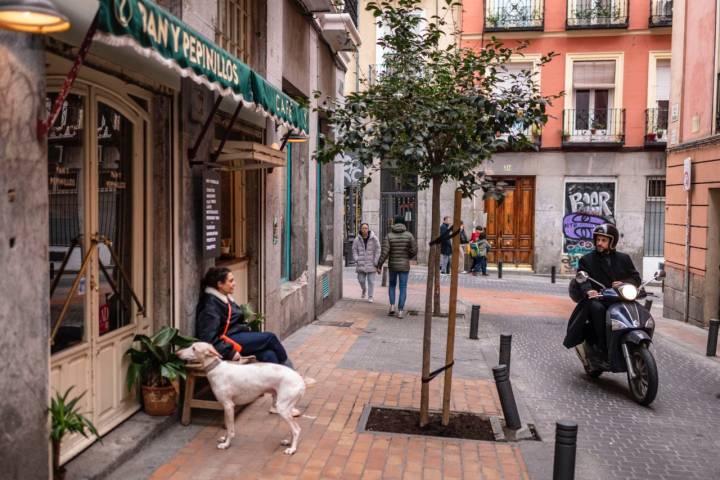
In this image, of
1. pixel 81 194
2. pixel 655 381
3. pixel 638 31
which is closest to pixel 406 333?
pixel 655 381

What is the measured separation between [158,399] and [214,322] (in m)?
0.81

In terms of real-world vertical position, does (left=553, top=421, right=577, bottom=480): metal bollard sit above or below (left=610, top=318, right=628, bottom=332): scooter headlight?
below

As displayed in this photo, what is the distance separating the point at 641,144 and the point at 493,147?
775 inches

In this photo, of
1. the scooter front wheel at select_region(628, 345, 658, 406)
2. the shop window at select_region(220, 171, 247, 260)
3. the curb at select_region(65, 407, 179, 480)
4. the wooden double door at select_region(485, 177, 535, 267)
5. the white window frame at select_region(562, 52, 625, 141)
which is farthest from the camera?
the wooden double door at select_region(485, 177, 535, 267)

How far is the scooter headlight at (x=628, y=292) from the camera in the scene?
24.7 feet

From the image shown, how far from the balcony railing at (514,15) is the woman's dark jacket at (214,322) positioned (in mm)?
20356

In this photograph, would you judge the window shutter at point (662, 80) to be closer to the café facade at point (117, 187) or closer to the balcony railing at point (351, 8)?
the balcony railing at point (351, 8)

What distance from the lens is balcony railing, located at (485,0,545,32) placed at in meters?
23.8

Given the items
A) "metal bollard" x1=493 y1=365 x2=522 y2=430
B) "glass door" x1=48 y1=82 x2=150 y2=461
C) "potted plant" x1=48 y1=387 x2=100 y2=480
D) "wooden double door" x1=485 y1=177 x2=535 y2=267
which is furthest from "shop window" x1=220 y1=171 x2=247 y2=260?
"wooden double door" x1=485 y1=177 x2=535 y2=267

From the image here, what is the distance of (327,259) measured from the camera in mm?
13867

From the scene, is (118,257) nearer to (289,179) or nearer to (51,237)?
(51,237)

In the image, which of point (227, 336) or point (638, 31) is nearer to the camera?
point (227, 336)

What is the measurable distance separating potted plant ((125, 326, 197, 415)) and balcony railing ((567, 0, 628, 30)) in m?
21.7

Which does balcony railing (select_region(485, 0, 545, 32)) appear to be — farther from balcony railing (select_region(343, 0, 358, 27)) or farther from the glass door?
the glass door
